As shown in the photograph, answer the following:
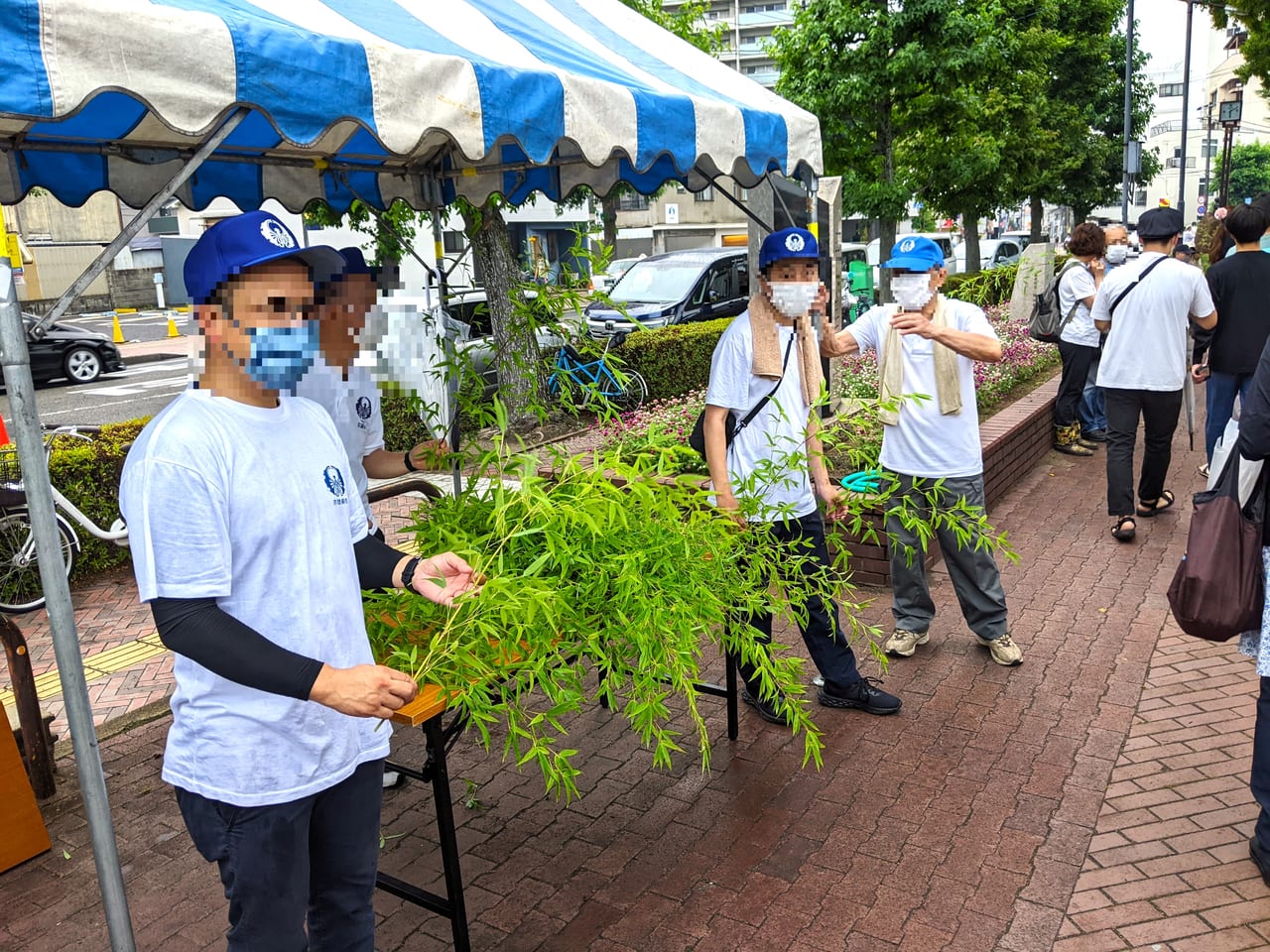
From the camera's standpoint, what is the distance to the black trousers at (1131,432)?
6.32m

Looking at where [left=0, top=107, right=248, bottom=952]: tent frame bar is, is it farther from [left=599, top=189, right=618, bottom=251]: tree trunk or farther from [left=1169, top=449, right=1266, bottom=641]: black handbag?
[left=1169, top=449, right=1266, bottom=641]: black handbag

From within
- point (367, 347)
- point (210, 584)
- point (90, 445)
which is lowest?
point (90, 445)

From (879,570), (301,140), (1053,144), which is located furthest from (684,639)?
(1053,144)

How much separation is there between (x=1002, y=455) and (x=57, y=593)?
671 centimetres

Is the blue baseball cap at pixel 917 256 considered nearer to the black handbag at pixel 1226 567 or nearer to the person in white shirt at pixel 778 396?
the person in white shirt at pixel 778 396

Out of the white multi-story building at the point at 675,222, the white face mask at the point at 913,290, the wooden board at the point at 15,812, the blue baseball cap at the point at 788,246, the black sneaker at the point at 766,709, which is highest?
the white multi-story building at the point at 675,222

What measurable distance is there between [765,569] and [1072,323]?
20.2ft

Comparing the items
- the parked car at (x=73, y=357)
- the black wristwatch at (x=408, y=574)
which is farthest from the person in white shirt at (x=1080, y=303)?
the parked car at (x=73, y=357)

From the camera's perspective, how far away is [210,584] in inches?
72.4

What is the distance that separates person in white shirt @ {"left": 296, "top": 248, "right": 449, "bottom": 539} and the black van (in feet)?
34.4

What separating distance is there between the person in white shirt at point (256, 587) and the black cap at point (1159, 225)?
230 inches

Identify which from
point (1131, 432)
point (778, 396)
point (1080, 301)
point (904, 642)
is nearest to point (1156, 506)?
point (1131, 432)

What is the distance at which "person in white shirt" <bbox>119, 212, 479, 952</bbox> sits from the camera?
1831 millimetres

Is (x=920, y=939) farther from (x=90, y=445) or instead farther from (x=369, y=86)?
(x=90, y=445)
